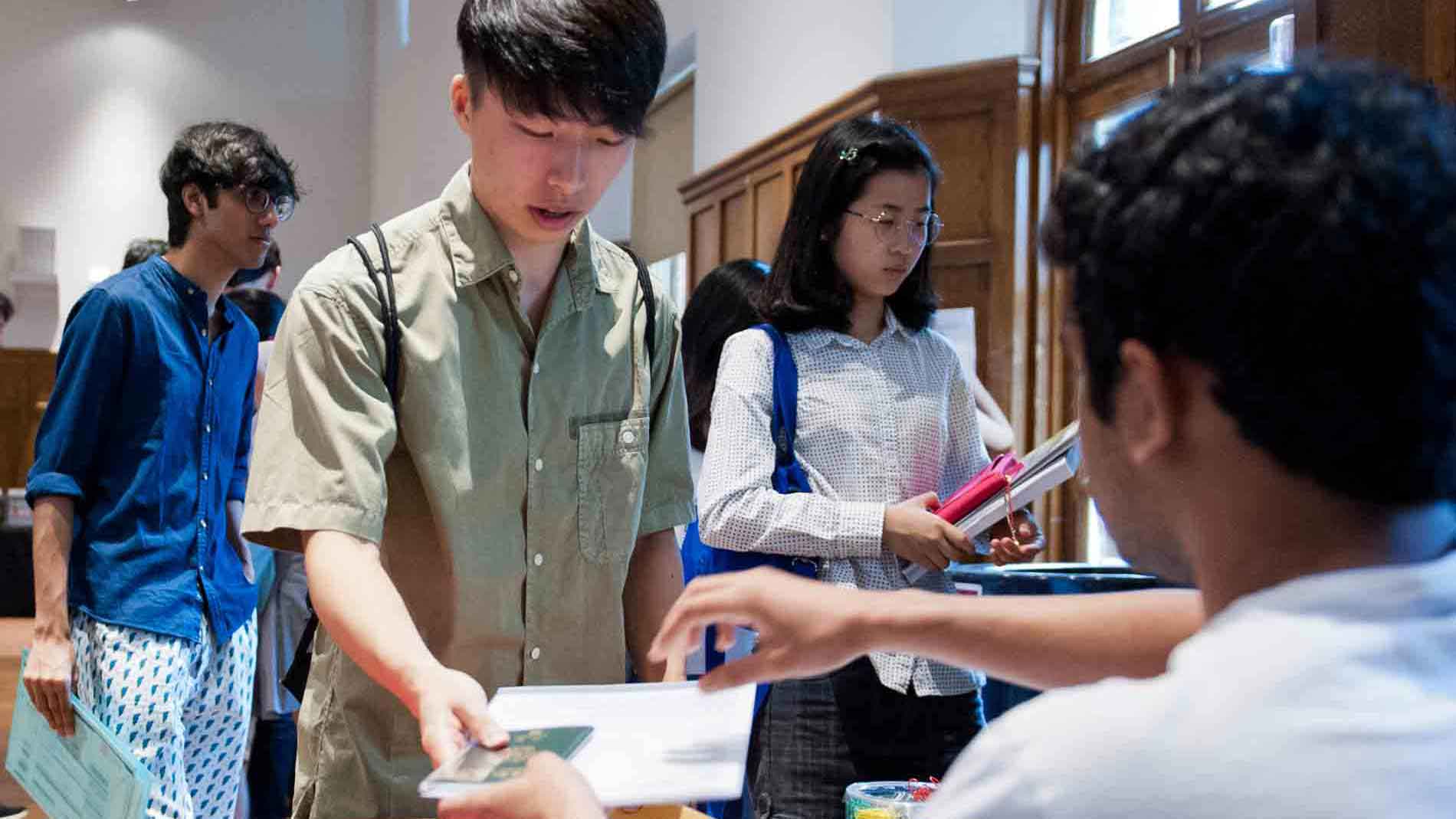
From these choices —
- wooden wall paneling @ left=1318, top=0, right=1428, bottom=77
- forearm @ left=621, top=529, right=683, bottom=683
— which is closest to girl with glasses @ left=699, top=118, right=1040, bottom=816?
forearm @ left=621, top=529, right=683, bottom=683

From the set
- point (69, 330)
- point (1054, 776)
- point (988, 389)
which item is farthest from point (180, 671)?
point (988, 389)

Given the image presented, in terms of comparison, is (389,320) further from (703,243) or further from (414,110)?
(414,110)

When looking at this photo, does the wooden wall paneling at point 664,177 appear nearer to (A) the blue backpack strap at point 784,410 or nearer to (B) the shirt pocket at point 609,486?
(A) the blue backpack strap at point 784,410

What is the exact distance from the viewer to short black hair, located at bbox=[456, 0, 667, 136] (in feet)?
4.76

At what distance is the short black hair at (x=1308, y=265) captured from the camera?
0.70 meters

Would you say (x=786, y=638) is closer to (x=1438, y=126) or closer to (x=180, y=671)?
(x=1438, y=126)

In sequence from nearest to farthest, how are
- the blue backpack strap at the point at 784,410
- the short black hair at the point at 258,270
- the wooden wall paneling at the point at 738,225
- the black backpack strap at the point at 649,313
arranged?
the black backpack strap at the point at 649,313
the blue backpack strap at the point at 784,410
the short black hair at the point at 258,270
the wooden wall paneling at the point at 738,225

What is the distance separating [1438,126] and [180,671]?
2357 millimetres

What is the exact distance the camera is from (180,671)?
2.53 m

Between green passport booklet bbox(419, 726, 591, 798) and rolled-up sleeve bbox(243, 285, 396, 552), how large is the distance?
374mm

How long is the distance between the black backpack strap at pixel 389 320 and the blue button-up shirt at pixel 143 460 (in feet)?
4.14

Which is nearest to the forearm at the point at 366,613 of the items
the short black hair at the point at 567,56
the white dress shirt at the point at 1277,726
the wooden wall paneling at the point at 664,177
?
the short black hair at the point at 567,56

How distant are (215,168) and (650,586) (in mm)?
1572

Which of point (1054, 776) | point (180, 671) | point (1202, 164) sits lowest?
point (180, 671)
